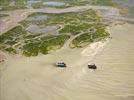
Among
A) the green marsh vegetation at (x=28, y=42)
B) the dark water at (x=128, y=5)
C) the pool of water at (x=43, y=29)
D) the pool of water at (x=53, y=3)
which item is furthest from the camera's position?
the pool of water at (x=53, y=3)

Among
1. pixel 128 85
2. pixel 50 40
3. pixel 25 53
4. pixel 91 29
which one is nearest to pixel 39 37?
pixel 50 40

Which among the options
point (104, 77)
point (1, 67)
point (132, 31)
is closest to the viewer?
point (104, 77)

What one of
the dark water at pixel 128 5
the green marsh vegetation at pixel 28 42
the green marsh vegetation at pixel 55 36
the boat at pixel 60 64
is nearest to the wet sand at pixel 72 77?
the boat at pixel 60 64

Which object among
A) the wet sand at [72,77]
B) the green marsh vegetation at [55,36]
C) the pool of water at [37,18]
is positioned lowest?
the wet sand at [72,77]

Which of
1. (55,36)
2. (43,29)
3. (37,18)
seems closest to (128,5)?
(37,18)

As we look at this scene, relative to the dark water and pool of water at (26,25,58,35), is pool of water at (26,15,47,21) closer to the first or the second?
pool of water at (26,25,58,35)

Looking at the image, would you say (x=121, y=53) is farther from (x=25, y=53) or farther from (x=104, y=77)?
(x=25, y=53)

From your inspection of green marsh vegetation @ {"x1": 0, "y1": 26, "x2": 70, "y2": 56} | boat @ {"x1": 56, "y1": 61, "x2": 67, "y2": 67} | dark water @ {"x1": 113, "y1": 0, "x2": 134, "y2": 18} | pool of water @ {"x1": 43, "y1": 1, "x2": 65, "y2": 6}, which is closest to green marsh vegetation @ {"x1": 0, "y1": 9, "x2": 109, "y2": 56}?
green marsh vegetation @ {"x1": 0, "y1": 26, "x2": 70, "y2": 56}

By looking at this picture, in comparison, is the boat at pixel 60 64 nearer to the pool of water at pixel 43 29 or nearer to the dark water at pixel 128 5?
the pool of water at pixel 43 29

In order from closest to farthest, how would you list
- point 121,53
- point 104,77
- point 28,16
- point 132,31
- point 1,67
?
1. point 104,77
2. point 1,67
3. point 121,53
4. point 132,31
5. point 28,16
